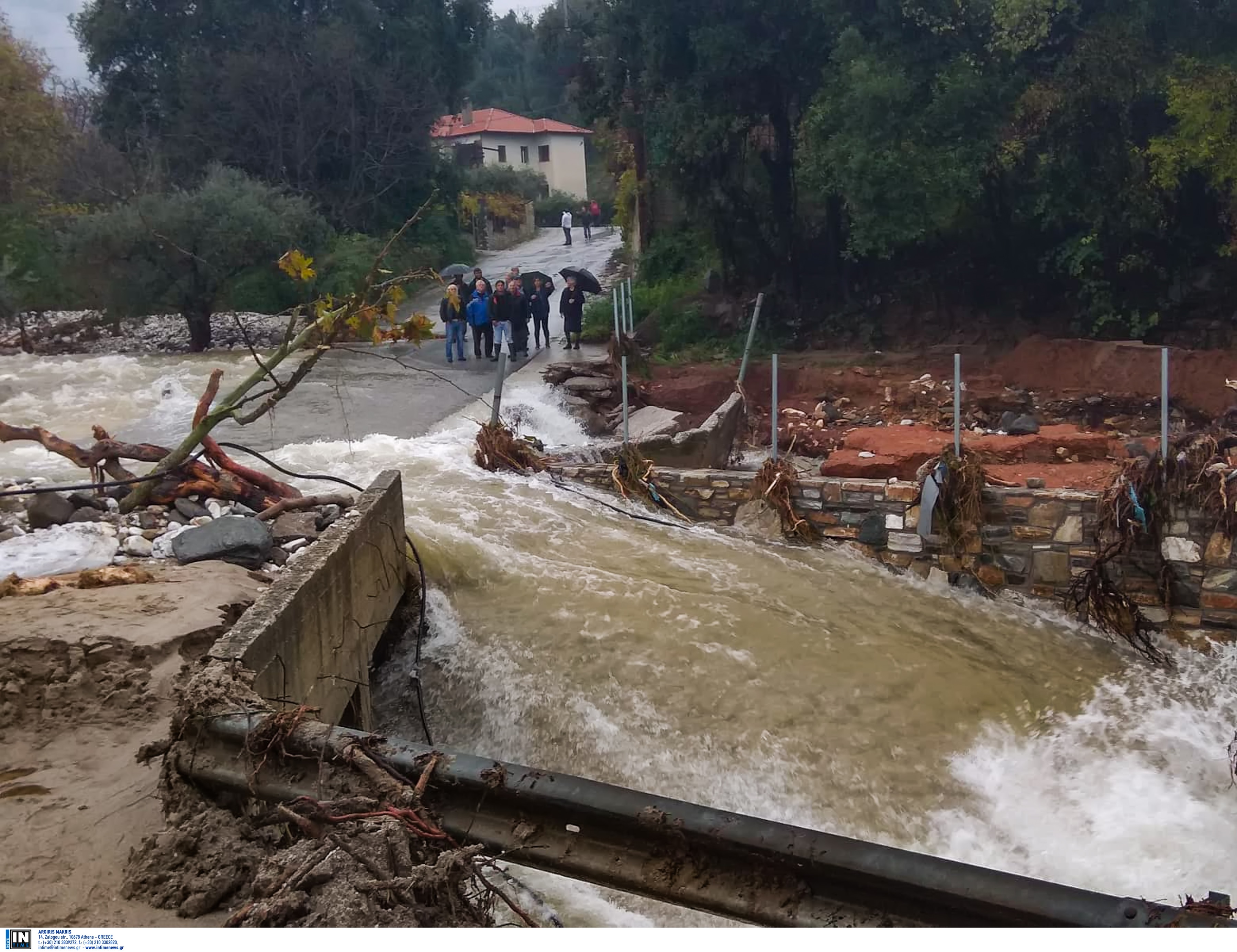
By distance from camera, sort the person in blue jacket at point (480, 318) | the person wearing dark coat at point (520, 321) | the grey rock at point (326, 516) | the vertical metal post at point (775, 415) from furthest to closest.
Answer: the person wearing dark coat at point (520, 321) < the person in blue jacket at point (480, 318) < the vertical metal post at point (775, 415) < the grey rock at point (326, 516)

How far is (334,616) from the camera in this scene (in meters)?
6.84

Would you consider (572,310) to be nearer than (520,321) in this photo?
No

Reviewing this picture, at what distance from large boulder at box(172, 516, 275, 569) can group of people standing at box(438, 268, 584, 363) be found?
38.0ft

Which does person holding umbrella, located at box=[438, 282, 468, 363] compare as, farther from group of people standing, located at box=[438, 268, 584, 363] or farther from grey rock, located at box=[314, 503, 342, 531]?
grey rock, located at box=[314, 503, 342, 531]

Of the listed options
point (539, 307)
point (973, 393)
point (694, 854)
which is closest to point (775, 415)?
point (694, 854)

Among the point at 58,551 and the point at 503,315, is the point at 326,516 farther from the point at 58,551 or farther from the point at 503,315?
the point at 503,315

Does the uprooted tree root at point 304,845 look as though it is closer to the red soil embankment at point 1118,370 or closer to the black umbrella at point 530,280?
the red soil embankment at point 1118,370

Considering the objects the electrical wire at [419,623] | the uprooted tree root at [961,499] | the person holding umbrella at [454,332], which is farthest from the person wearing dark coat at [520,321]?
the uprooted tree root at [961,499]

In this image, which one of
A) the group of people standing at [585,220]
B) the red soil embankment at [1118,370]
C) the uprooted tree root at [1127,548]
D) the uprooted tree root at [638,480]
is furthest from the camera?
the group of people standing at [585,220]

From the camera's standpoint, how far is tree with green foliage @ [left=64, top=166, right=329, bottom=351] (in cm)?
2217

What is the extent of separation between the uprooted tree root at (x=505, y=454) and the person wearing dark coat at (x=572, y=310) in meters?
9.01

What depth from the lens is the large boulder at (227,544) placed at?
7652 millimetres

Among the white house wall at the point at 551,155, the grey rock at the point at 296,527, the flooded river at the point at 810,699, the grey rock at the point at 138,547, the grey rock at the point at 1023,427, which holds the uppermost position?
the white house wall at the point at 551,155

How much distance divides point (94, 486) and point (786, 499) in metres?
5.99
